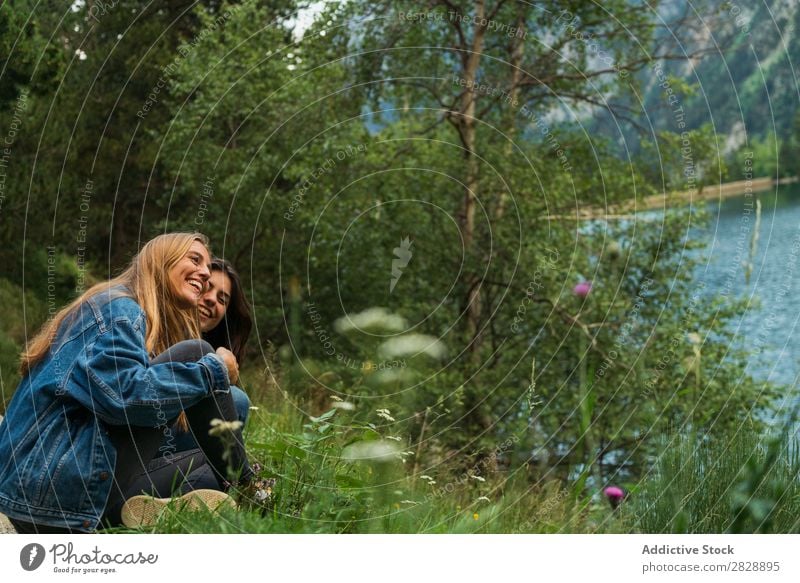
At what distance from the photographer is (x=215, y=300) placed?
4.07 m

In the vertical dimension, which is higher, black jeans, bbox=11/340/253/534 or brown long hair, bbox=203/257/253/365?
brown long hair, bbox=203/257/253/365

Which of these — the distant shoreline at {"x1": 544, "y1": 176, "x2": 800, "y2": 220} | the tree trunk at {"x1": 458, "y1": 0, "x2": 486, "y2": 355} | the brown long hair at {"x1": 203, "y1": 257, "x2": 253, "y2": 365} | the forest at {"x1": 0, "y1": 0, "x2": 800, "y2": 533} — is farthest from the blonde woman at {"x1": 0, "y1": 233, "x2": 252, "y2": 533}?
the distant shoreline at {"x1": 544, "y1": 176, "x2": 800, "y2": 220}

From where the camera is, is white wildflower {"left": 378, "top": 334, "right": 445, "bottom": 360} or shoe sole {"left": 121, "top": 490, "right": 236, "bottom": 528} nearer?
shoe sole {"left": 121, "top": 490, "right": 236, "bottom": 528}

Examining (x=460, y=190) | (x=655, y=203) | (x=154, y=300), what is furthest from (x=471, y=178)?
(x=154, y=300)

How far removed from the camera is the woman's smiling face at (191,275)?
3.77 metres

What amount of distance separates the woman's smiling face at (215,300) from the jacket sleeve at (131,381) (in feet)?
2.17

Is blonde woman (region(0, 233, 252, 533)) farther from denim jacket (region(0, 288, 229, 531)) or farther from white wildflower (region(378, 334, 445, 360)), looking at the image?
white wildflower (region(378, 334, 445, 360))

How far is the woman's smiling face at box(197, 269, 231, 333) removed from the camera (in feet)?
13.3

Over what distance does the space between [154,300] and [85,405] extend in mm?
478

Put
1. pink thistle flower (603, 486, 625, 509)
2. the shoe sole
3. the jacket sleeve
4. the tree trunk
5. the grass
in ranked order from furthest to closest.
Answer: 1. the tree trunk
2. pink thistle flower (603, 486, 625, 509)
3. the grass
4. the shoe sole
5. the jacket sleeve

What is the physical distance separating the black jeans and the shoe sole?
3cm
